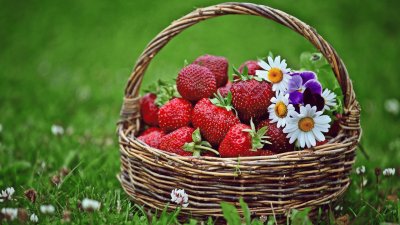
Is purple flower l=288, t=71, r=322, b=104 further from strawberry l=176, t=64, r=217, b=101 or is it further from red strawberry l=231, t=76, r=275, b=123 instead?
strawberry l=176, t=64, r=217, b=101

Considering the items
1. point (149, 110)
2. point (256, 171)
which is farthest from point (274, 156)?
point (149, 110)

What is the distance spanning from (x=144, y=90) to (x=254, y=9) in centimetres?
70

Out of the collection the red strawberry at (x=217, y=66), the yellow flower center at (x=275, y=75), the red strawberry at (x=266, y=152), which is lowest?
the red strawberry at (x=266, y=152)

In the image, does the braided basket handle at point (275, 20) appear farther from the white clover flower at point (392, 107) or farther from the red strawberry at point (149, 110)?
the white clover flower at point (392, 107)

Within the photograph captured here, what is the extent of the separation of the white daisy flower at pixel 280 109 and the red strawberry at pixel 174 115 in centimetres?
34

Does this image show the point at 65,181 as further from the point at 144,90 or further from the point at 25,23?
the point at 25,23

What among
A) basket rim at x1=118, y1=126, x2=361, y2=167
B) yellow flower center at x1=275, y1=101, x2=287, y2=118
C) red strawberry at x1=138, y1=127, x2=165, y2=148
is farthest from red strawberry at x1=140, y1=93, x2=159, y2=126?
yellow flower center at x1=275, y1=101, x2=287, y2=118

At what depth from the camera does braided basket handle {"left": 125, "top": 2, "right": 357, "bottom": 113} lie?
1673 millimetres

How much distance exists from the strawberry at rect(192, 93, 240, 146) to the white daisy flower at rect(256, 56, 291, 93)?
6.2 inches

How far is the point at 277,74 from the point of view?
1.73 m

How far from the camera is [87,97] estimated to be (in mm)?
3533

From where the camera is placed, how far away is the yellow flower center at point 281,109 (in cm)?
164

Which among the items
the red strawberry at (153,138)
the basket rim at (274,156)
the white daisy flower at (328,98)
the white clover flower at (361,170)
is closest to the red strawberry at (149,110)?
the red strawberry at (153,138)

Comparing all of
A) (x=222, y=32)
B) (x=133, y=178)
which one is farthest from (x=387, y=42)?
(x=133, y=178)
